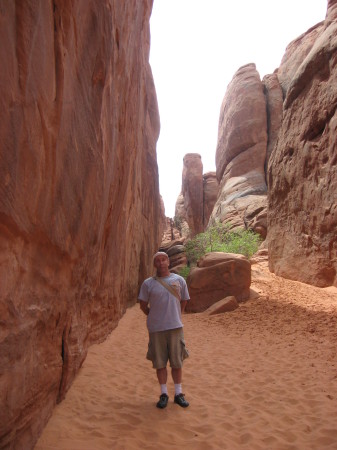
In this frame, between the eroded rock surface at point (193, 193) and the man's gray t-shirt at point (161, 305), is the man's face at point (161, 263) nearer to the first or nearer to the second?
the man's gray t-shirt at point (161, 305)

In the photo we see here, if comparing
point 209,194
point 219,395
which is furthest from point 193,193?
point 219,395

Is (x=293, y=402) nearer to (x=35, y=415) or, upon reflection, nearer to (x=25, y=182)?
(x=35, y=415)

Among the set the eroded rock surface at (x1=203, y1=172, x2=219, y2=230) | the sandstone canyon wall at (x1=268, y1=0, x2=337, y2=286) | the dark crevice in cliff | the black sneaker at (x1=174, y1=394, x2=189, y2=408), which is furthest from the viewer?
the eroded rock surface at (x1=203, y1=172, x2=219, y2=230)

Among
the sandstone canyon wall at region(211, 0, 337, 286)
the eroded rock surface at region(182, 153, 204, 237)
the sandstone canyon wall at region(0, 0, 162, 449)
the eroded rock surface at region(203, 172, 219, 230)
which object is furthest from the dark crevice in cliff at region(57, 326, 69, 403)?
the eroded rock surface at region(203, 172, 219, 230)

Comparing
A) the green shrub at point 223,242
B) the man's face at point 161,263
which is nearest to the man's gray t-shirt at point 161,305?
the man's face at point 161,263

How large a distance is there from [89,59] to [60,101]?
1116 millimetres

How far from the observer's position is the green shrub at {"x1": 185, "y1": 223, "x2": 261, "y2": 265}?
17844 millimetres

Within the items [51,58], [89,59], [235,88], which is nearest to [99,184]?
[89,59]

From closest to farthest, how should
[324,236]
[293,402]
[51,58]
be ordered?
[51,58], [293,402], [324,236]

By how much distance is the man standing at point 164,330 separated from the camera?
4070mm

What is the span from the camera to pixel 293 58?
29.7 metres

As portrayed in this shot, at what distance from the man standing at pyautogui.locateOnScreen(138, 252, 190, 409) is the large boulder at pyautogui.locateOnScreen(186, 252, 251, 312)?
808cm

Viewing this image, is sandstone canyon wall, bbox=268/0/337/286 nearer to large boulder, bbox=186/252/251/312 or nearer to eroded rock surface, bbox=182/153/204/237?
large boulder, bbox=186/252/251/312

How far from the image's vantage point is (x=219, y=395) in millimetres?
4723
